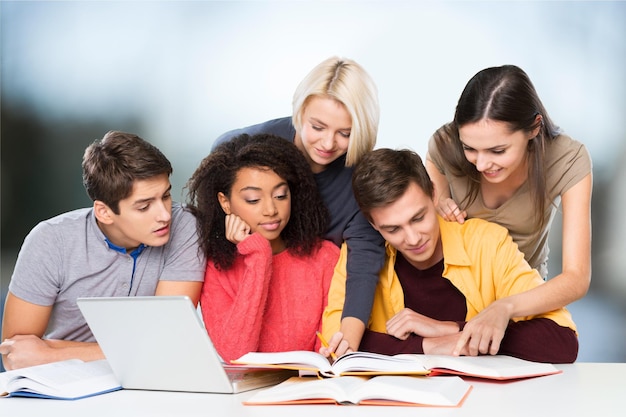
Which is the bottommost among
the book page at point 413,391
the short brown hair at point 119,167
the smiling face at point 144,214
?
the book page at point 413,391

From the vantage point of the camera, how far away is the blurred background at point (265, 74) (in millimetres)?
4500

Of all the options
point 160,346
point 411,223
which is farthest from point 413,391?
point 411,223

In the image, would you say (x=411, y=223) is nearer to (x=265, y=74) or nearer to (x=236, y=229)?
(x=236, y=229)

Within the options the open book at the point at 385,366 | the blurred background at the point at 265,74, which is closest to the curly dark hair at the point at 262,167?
the open book at the point at 385,366

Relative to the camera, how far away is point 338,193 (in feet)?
8.77

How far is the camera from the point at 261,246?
2.42 meters

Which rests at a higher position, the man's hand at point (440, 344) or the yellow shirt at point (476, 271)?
the yellow shirt at point (476, 271)

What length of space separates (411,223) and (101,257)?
98 cm

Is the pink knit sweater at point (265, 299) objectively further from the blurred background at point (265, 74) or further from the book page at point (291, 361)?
the blurred background at point (265, 74)

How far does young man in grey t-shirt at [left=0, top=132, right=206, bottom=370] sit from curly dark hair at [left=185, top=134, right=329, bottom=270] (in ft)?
0.24

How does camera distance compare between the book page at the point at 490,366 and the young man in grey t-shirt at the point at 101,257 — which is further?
the young man in grey t-shirt at the point at 101,257

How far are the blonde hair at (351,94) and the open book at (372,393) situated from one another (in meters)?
1.11

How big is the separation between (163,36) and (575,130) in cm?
251

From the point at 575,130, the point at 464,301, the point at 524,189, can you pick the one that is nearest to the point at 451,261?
the point at 464,301
